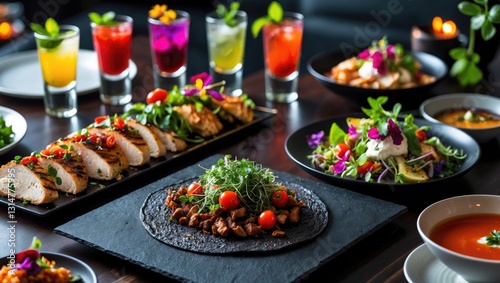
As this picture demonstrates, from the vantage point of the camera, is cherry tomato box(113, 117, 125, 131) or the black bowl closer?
cherry tomato box(113, 117, 125, 131)

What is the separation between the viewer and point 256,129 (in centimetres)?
287

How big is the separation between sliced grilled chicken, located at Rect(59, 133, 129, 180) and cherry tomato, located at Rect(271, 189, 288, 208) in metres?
0.55

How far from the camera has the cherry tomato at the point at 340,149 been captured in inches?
94.8

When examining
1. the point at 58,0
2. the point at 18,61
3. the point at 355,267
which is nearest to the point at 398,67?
the point at 355,267

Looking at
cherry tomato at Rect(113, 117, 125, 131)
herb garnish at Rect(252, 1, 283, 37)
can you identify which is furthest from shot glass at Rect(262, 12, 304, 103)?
cherry tomato at Rect(113, 117, 125, 131)

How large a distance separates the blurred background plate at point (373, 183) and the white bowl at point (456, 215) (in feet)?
1.05

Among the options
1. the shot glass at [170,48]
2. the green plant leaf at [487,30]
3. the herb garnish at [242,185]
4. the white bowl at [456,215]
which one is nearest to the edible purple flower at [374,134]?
the herb garnish at [242,185]

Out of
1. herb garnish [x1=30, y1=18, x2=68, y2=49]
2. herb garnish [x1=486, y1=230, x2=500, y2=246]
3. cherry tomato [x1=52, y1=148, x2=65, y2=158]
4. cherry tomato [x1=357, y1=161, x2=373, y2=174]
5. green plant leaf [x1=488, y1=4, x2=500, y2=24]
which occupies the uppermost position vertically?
green plant leaf [x1=488, y1=4, x2=500, y2=24]

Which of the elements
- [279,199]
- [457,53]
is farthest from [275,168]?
[457,53]

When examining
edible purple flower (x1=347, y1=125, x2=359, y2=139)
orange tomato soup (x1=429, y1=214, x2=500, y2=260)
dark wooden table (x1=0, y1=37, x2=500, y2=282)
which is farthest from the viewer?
edible purple flower (x1=347, y1=125, x2=359, y2=139)

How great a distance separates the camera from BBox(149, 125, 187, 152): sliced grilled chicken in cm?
258

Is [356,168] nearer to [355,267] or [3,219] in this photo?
[355,267]

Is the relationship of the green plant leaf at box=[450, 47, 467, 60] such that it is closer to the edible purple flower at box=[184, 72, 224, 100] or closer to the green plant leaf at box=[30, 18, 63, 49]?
the edible purple flower at box=[184, 72, 224, 100]

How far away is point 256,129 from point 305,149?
354mm
